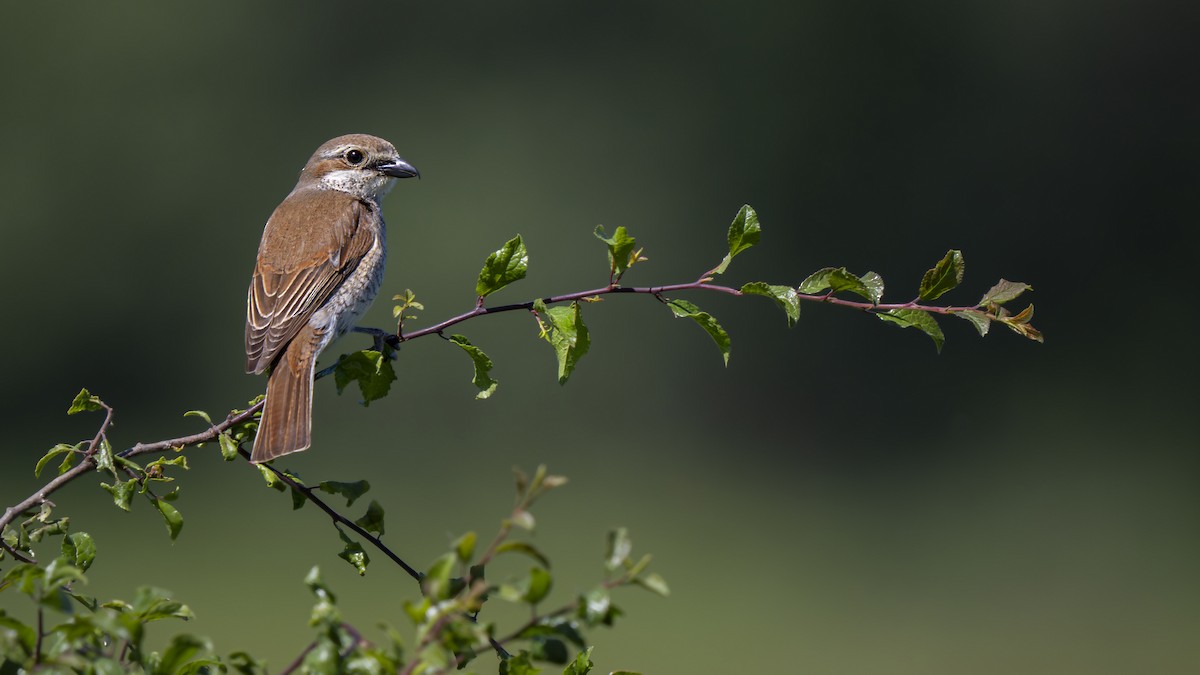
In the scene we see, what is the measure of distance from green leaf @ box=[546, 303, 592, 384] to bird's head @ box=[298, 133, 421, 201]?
2.61 meters

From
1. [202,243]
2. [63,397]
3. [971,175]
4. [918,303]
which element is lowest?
[918,303]

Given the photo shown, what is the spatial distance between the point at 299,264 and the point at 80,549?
6.42 ft

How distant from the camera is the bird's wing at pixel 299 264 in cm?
409

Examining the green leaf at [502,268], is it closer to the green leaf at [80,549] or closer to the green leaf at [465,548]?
the green leaf at [80,549]

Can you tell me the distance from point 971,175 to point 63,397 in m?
11.6

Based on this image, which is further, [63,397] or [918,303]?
[63,397]

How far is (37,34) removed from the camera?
59.0 feet

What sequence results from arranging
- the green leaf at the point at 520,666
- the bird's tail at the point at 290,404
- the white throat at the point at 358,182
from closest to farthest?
the green leaf at the point at 520,666, the bird's tail at the point at 290,404, the white throat at the point at 358,182

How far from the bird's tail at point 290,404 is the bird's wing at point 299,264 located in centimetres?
5

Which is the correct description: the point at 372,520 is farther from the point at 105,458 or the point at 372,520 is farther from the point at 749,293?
the point at 749,293

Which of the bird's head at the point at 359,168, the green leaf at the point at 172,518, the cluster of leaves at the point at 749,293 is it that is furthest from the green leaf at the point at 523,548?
the bird's head at the point at 359,168

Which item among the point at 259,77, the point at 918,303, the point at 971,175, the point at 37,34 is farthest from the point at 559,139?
the point at 918,303

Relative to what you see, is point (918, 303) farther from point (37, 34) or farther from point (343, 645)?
point (37, 34)

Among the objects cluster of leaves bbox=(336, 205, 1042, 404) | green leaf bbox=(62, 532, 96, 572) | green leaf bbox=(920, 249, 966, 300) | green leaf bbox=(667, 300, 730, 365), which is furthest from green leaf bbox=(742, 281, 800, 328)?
green leaf bbox=(62, 532, 96, 572)
